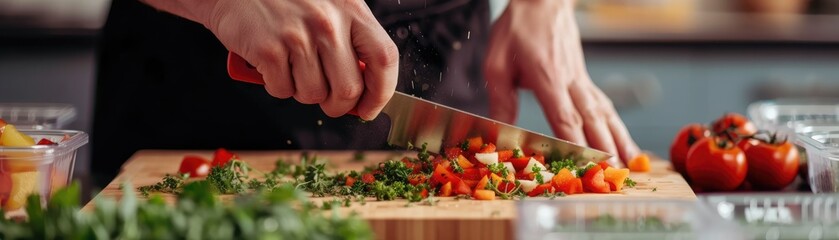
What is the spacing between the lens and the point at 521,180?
1798 mm

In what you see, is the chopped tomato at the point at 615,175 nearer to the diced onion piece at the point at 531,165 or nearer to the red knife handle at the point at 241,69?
the diced onion piece at the point at 531,165

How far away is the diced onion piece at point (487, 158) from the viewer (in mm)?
1836

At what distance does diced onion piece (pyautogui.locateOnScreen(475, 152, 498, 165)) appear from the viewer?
184 cm

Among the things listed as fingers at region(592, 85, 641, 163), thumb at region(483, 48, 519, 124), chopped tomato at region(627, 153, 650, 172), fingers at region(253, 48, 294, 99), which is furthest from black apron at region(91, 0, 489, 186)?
fingers at region(253, 48, 294, 99)

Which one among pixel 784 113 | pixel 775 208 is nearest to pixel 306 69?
pixel 775 208

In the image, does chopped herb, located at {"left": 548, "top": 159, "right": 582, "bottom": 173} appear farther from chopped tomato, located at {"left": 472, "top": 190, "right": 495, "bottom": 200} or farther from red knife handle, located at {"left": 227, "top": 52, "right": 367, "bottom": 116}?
red knife handle, located at {"left": 227, "top": 52, "right": 367, "bottom": 116}

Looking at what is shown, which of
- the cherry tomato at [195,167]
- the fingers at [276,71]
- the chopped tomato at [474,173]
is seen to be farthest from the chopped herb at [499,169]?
the cherry tomato at [195,167]

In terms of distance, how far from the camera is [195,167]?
6.77 feet

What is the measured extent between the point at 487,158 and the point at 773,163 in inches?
21.8

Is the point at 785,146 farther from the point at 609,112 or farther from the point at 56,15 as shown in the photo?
the point at 56,15

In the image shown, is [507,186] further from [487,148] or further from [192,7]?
[192,7]

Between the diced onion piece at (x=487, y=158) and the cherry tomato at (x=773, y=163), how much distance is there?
1.71 ft

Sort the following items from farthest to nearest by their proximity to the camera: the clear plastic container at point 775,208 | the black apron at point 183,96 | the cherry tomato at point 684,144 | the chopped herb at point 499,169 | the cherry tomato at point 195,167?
the black apron at point 183,96, the cherry tomato at point 684,144, the cherry tomato at point 195,167, the chopped herb at point 499,169, the clear plastic container at point 775,208

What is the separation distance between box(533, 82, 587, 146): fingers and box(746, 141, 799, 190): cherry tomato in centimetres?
38
